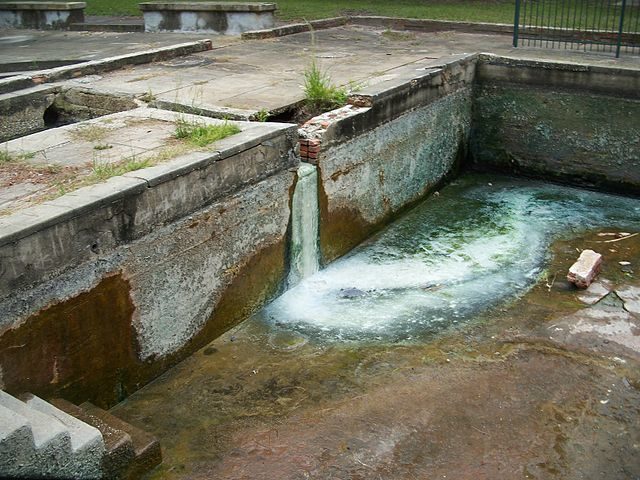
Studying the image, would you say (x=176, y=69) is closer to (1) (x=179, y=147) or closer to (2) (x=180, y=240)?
(1) (x=179, y=147)

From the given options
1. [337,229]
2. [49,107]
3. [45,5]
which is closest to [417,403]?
[337,229]

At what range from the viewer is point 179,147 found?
19.6 ft

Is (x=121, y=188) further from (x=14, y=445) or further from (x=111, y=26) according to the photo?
(x=111, y=26)

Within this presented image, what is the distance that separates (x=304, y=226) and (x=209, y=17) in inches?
277

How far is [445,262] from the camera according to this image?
759 cm

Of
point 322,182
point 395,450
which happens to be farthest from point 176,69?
point 395,450

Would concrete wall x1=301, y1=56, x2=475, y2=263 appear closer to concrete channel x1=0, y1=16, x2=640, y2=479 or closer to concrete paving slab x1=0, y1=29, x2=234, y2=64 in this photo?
concrete channel x1=0, y1=16, x2=640, y2=479

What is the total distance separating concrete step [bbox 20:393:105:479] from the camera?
13.1 feet

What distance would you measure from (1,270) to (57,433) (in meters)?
1.12

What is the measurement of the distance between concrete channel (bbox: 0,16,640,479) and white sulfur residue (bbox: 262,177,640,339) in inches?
7.7

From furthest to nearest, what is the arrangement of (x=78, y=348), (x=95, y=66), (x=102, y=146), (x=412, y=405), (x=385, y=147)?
(x=95, y=66), (x=385, y=147), (x=102, y=146), (x=412, y=405), (x=78, y=348)

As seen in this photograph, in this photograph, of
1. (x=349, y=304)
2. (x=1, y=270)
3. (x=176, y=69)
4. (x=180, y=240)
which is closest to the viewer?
(x=1, y=270)

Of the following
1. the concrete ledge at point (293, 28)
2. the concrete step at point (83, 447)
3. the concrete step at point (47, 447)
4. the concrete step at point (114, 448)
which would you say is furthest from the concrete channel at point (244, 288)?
the concrete ledge at point (293, 28)

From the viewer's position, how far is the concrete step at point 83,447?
157 inches
